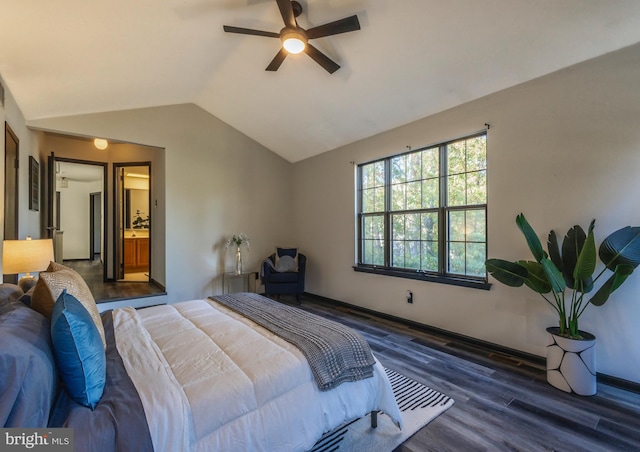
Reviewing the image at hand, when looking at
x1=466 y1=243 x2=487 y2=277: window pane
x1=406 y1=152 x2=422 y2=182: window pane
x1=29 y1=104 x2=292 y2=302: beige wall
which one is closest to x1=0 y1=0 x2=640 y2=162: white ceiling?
x1=29 y1=104 x2=292 y2=302: beige wall

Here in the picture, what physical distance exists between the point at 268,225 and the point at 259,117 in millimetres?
1993

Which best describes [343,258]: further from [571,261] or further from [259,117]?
[571,261]

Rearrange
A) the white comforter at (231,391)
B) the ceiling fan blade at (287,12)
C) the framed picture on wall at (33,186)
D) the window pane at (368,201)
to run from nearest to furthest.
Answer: the white comforter at (231,391)
the ceiling fan blade at (287,12)
the framed picture on wall at (33,186)
the window pane at (368,201)

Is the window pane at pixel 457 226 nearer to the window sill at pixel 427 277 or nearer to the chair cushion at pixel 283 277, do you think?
the window sill at pixel 427 277

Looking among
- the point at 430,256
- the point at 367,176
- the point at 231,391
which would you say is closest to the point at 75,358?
the point at 231,391

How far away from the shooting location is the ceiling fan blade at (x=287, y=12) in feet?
7.10

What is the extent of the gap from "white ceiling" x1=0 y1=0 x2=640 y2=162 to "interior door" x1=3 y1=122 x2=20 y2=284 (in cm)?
49

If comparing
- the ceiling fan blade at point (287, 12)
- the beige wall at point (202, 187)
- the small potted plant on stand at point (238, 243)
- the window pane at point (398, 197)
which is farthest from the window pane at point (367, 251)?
the ceiling fan blade at point (287, 12)

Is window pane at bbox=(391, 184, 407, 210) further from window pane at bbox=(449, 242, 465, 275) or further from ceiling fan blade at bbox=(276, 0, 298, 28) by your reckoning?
ceiling fan blade at bbox=(276, 0, 298, 28)

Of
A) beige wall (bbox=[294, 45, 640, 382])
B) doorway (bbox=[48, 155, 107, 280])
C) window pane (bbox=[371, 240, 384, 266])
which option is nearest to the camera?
beige wall (bbox=[294, 45, 640, 382])

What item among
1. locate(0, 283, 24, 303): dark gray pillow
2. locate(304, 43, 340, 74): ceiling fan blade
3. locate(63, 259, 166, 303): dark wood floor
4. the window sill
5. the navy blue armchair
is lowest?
locate(63, 259, 166, 303): dark wood floor

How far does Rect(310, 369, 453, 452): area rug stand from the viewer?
178cm

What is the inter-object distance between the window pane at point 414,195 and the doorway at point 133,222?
479cm

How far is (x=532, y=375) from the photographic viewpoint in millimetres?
2598
